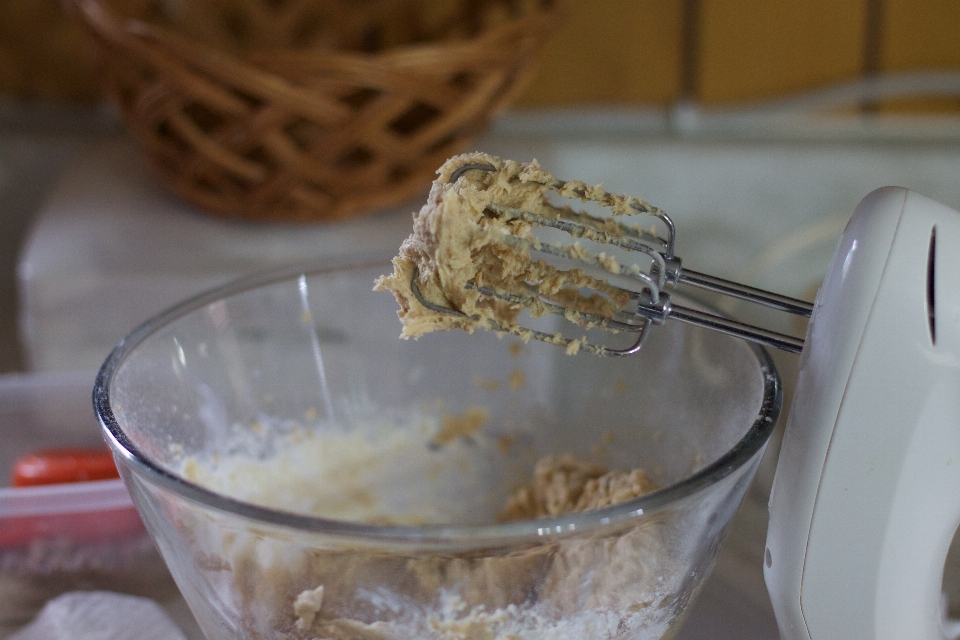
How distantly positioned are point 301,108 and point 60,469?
263 mm

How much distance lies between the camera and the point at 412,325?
0.27 metres

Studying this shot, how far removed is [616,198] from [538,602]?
0.12m

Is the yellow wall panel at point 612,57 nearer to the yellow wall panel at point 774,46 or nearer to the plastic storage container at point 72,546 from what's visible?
the yellow wall panel at point 774,46

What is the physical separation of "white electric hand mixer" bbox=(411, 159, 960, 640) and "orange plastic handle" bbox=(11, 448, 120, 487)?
0.27 meters

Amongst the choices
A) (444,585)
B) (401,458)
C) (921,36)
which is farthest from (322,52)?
(921,36)

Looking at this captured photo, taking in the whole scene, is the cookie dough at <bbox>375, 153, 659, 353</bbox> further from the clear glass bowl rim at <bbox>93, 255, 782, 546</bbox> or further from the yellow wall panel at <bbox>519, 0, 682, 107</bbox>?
the yellow wall panel at <bbox>519, 0, 682, 107</bbox>

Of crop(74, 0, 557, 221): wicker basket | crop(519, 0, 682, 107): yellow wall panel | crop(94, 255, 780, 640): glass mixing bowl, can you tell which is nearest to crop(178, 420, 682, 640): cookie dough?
crop(94, 255, 780, 640): glass mixing bowl

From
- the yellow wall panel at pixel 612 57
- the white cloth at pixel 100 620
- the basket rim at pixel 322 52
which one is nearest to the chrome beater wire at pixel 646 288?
the white cloth at pixel 100 620

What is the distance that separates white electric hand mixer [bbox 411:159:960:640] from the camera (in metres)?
0.24

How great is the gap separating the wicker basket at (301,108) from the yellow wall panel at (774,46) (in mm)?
195

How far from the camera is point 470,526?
9.0 inches

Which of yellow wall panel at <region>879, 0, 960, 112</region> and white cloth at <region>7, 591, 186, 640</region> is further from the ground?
yellow wall panel at <region>879, 0, 960, 112</region>

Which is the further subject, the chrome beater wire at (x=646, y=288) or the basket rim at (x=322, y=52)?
the basket rim at (x=322, y=52)

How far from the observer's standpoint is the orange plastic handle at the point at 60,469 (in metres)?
0.45
